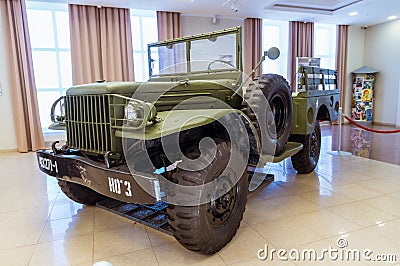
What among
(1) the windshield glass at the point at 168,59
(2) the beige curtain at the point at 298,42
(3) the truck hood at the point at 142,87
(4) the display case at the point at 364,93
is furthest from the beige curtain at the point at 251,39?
(3) the truck hood at the point at 142,87

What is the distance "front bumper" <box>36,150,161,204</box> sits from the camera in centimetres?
167

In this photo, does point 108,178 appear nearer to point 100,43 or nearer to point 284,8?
point 100,43

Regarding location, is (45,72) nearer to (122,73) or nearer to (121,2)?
(122,73)

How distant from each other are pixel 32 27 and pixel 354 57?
31.0 feet

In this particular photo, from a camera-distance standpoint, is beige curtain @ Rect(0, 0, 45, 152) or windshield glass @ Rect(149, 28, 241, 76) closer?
windshield glass @ Rect(149, 28, 241, 76)

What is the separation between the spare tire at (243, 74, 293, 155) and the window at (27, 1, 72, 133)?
18.3 feet

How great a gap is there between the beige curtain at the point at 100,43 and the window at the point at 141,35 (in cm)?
50

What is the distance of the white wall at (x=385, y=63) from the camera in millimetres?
8688

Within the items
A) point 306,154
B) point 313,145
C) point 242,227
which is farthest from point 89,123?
point 313,145

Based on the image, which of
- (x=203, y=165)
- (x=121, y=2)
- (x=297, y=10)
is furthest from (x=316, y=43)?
(x=203, y=165)

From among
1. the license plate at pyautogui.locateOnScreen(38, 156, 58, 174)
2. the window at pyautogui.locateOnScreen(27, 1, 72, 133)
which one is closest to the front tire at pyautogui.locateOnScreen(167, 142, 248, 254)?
the license plate at pyautogui.locateOnScreen(38, 156, 58, 174)

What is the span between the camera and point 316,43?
944cm

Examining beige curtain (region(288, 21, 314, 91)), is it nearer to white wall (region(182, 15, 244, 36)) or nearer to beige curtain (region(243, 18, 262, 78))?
beige curtain (region(243, 18, 262, 78))

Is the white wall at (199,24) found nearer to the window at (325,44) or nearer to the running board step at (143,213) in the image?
the window at (325,44)
